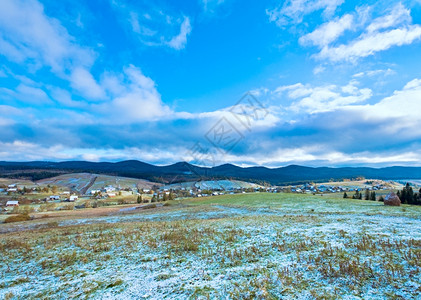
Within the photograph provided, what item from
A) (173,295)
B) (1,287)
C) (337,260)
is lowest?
(1,287)

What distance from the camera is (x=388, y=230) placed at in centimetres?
1455

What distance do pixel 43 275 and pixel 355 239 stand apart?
16.6 m

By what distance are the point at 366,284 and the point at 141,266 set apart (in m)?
9.22

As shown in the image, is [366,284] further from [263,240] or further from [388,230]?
[388,230]

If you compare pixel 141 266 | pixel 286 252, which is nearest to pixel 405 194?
pixel 286 252

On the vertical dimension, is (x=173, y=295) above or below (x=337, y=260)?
below

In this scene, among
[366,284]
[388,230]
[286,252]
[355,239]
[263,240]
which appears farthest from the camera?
[388,230]

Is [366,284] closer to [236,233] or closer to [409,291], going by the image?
[409,291]

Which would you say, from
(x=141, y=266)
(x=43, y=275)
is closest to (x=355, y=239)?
(x=141, y=266)

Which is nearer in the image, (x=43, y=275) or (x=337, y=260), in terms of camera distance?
(x=337, y=260)

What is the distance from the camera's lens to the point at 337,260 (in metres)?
9.01

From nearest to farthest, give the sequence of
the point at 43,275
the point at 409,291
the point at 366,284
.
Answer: the point at 409,291
the point at 366,284
the point at 43,275

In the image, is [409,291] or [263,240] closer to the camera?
[409,291]

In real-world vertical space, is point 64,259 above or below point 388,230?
below
